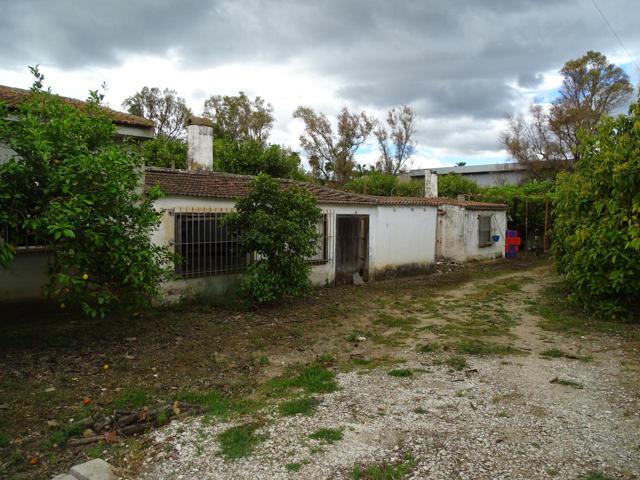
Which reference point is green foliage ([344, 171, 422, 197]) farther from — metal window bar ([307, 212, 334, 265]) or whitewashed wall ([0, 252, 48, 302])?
whitewashed wall ([0, 252, 48, 302])

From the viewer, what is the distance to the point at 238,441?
3779 mm

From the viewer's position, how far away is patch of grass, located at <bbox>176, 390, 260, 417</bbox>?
440 cm

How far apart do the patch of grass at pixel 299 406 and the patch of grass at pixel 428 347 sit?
2.43 meters

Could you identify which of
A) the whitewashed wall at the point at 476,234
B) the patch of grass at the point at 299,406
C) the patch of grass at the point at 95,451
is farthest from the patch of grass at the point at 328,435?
the whitewashed wall at the point at 476,234

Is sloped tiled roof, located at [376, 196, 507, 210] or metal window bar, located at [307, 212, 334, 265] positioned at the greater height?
sloped tiled roof, located at [376, 196, 507, 210]

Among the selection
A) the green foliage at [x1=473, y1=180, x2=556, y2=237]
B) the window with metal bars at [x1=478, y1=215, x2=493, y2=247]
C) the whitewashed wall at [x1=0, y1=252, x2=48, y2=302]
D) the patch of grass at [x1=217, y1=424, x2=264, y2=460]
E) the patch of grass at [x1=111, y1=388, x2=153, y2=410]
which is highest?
the green foliage at [x1=473, y1=180, x2=556, y2=237]

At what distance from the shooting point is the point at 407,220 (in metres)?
14.0

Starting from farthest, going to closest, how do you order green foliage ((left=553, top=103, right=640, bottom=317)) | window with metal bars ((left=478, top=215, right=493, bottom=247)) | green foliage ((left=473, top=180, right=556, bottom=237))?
green foliage ((left=473, top=180, right=556, bottom=237)) → window with metal bars ((left=478, top=215, right=493, bottom=247)) → green foliage ((left=553, top=103, right=640, bottom=317))

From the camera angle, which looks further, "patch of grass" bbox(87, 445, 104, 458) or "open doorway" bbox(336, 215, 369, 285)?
"open doorway" bbox(336, 215, 369, 285)

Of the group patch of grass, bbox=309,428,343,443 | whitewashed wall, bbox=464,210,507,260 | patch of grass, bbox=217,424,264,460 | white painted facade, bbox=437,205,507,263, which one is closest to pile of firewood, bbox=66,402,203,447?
patch of grass, bbox=217,424,264,460

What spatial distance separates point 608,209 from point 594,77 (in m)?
29.1

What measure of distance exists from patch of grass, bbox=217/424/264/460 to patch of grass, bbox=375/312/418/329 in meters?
4.51

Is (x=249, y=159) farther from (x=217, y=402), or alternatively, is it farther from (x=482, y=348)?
(x=217, y=402)

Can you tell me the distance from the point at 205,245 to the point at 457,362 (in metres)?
5.57
